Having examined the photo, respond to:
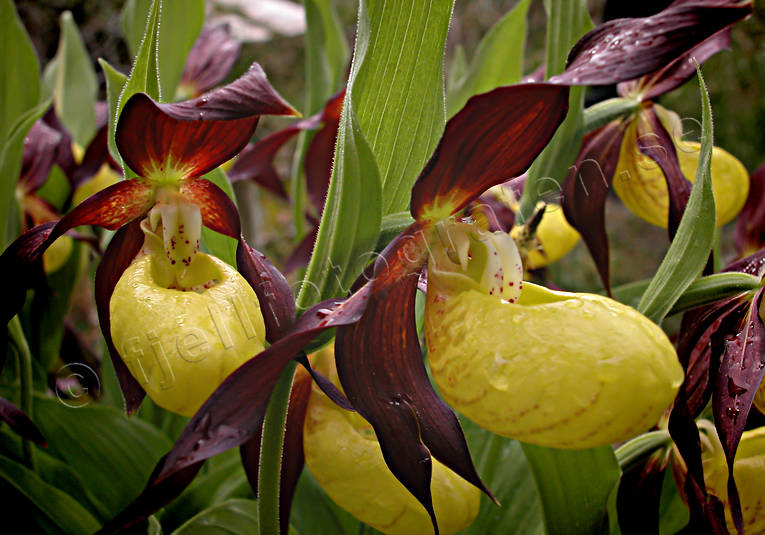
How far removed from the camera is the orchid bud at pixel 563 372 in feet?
1.49

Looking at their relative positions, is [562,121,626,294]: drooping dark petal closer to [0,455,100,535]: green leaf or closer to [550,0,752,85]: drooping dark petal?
[550,0,752,85]: drooping dark petal

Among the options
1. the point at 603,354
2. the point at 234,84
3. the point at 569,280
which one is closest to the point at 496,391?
Result: the point at 603,354

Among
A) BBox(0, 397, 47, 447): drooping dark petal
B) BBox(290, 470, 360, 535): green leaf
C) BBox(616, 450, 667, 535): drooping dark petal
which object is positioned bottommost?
BBox(290, 470, 360, 535): green leaf

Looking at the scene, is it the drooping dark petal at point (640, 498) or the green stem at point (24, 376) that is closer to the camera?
the drooping dark petal at point (640, 498)

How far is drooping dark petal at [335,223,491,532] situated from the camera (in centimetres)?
53

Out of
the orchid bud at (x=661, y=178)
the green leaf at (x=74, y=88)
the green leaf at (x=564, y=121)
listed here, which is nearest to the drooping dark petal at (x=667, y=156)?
the orchid bud at (x=661, y=178)

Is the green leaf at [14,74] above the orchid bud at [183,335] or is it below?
above

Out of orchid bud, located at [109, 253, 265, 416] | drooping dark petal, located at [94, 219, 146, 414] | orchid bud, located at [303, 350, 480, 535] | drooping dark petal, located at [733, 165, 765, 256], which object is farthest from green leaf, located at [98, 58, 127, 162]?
drooping dark petal, located at [733, 165, 765, 256]

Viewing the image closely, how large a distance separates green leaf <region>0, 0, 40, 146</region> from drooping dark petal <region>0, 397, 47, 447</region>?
51 centimetres

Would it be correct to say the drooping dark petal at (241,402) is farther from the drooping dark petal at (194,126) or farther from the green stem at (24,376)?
the green stem at (24,376)

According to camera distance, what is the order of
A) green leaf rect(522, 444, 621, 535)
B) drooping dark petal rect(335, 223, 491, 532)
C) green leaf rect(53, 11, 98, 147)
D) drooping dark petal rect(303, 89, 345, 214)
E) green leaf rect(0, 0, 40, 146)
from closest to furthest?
1. drooping dark petal rect(335, 223, 491, 532)
2. green leaf rect(522, 444, 621, 535)
3. green leaf rect(0, 0, 40, 146)
4. drooping dark petal rect(303, 89, 345, 214)
5. green leaf rect(53, 11, 98, 147)

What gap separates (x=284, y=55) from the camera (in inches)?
111

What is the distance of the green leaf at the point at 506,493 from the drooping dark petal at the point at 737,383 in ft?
0.89

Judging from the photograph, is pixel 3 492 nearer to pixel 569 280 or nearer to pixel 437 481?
pixel 437 481
